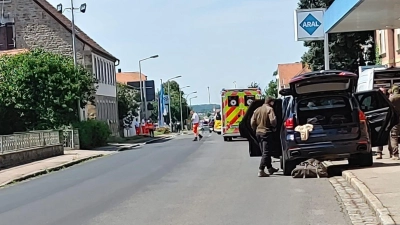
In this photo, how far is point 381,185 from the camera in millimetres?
12664

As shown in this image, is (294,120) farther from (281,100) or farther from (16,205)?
(16,205)

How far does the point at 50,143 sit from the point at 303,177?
18945 mm

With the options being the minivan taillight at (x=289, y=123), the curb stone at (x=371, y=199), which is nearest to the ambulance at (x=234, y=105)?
the minivan taillight at (x=289, y=123)

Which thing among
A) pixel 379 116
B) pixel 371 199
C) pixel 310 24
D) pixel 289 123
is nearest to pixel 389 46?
pixel 310 24

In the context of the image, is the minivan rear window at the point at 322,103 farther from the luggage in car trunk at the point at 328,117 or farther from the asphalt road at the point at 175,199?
the asphalt road at the point at 175,199

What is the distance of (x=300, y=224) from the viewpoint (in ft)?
32.4

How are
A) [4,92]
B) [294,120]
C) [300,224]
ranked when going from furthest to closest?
[4,92] → [294,120] → [300,224]

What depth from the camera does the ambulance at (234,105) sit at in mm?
37125

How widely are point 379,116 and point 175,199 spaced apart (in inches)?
232

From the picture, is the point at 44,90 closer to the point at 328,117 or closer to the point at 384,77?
the point at 384,77

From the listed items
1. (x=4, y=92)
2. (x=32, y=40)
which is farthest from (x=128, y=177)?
(x=32, y=40)

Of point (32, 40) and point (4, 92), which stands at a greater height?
point (32, 40)

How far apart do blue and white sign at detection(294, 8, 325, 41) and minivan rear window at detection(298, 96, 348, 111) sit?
841 centimetres

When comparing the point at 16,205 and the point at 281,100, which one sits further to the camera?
the point at 281,100
